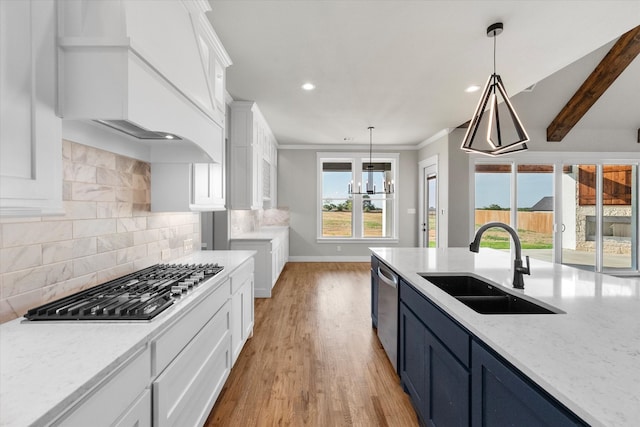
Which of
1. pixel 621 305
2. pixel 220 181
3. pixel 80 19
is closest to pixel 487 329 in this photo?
pixel 621 305

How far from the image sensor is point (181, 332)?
1360mm

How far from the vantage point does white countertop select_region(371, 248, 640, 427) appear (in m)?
0.69

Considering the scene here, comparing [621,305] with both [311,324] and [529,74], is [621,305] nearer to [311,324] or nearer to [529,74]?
[311,324]

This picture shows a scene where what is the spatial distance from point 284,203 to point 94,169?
17.8 ft

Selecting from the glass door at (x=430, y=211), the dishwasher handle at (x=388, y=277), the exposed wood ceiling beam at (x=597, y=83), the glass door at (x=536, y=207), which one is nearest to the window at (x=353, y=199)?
the glass door at (x=430, y=211)

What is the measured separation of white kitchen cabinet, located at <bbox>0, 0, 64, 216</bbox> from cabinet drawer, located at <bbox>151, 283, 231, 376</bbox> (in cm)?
61

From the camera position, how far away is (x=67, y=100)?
43.4 inches

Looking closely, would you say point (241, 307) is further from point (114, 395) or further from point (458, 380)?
point (458, 380)

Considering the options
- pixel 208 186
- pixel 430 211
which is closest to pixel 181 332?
pixel 208 186

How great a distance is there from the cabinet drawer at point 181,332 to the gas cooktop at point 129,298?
0.33ft

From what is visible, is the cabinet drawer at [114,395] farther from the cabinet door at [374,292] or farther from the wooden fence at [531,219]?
the wooden fence at [531,219]

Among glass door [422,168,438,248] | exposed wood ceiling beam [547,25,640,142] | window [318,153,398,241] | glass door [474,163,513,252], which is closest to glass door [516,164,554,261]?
glass door [474,163,513,252]

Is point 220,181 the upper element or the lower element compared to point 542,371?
upper

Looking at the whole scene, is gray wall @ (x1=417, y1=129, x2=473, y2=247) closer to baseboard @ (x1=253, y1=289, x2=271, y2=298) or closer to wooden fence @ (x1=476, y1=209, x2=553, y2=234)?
wooden fence @ (x1=476, y1=209, x2=553, y2=234)
